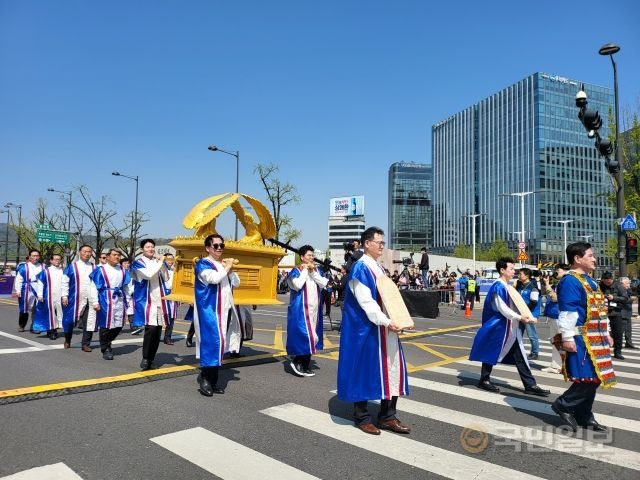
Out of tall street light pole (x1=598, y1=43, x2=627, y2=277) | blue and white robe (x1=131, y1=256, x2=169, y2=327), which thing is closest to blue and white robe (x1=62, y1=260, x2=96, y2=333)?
blue and white robe (x1=131, y1=256, x2=169, y2=327)

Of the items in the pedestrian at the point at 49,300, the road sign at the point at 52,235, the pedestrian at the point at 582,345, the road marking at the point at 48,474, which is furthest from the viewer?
the road sign at the point at 52,235

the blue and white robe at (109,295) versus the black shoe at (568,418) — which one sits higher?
the blue and white robe at (109,295)

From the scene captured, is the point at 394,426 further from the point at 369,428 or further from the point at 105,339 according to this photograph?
the point at 105,339

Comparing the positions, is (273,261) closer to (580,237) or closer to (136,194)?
(136,194)

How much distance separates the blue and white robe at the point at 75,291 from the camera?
880 centimetres

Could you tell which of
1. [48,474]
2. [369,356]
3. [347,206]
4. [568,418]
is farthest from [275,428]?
[347,206]

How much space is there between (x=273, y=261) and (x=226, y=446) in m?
3.67

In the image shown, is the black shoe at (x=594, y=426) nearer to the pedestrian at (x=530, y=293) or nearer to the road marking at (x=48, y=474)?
the pedestrian at (x=530, y=293)

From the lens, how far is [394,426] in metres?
4.28

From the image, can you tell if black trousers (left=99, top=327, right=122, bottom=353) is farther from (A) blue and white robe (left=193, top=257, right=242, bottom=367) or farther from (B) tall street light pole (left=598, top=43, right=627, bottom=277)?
(B) tall street light pole (left=598, top=43, right=627, bottom=277)

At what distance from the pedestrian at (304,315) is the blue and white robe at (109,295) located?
Result: 3375 mm

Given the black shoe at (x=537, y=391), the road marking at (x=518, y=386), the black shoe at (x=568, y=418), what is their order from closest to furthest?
the black shoe at (x=568, y=418)
the road marking at (x=518, y=386)
the black shoe at (x=537, y=391)

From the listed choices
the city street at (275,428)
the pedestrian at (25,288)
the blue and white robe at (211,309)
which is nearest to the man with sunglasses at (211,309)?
the blue and white robe at (211,309)

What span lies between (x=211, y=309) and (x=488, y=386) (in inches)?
147
